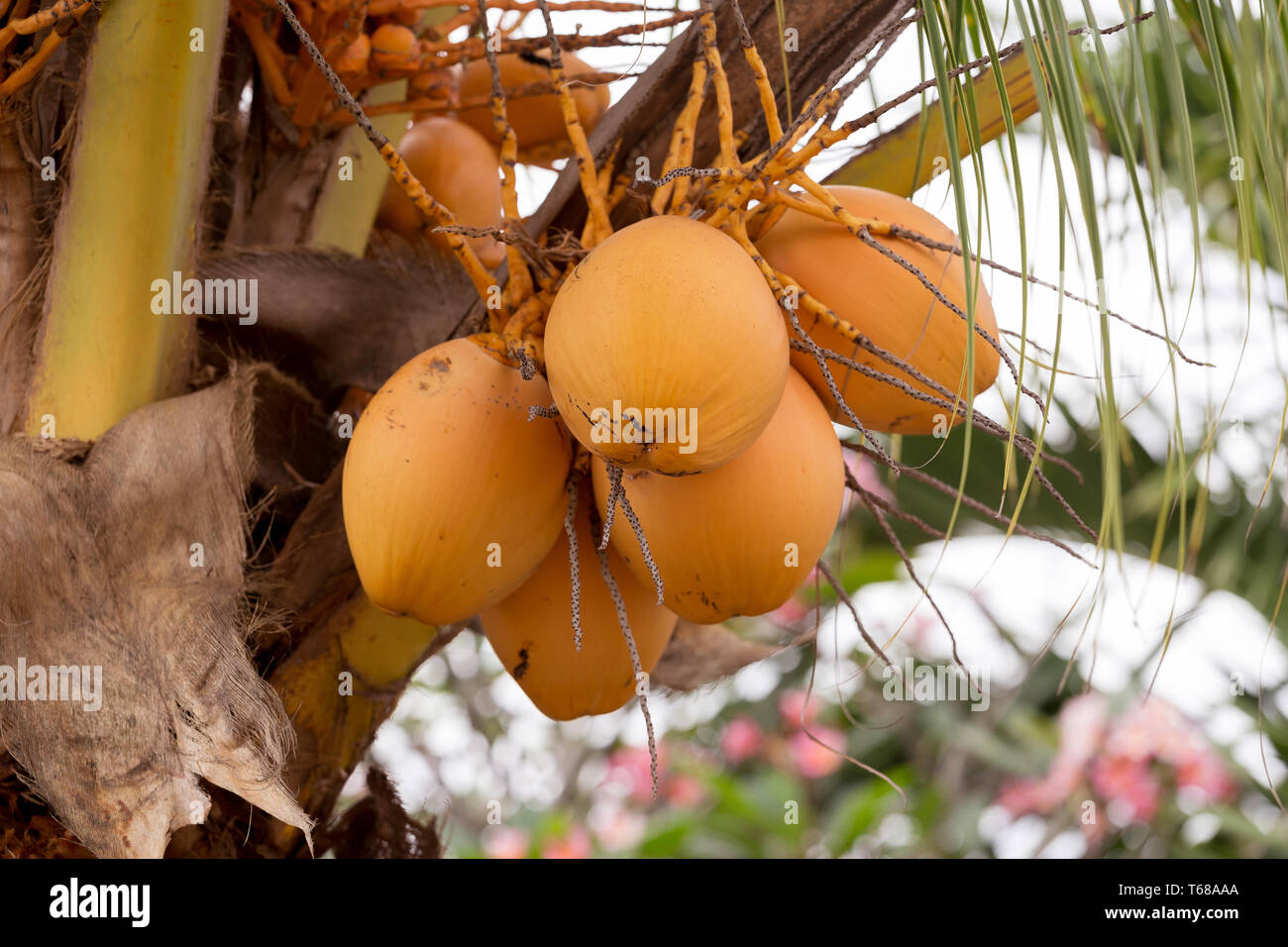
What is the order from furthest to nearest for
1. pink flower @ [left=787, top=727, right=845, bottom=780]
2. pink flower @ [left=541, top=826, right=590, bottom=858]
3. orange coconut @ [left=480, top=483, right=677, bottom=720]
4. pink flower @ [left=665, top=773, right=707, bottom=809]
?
pink flower @ [left=665, top=773, right=707, bottom=809] < pink flower @ [left=787, top=727, right=845, bottom=780] < pink flower @ [left=541, top=826, right=590, bottom=858] < orange coconut @ [left=480, top=483, right=677, bottom=720]

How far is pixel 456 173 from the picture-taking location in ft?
4.82

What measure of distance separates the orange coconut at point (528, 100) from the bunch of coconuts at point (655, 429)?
559mm

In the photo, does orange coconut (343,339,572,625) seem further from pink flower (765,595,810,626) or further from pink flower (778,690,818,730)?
pink flower (778,690,818,730)

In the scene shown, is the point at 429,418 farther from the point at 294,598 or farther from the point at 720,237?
the point at 294,598

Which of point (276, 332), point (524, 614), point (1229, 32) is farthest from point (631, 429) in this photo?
point (276, 332)

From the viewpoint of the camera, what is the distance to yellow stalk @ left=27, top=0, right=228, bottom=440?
1124mm

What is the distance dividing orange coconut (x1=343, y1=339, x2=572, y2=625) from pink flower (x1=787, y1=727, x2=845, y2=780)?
12.1 ft

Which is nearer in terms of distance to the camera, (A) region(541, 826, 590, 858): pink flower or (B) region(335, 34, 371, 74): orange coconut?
(B) region(335, 34, 371, 74): orange coconut

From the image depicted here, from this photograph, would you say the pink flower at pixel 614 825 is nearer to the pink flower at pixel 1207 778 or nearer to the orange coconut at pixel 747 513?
the pink flower at pixel 1207 778

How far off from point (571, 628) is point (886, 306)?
403 mm

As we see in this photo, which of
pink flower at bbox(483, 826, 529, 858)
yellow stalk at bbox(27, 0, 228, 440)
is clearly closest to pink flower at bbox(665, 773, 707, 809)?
pink flower at bbox(483, 826, 529, 858)

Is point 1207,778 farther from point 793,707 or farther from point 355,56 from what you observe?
point 355,56

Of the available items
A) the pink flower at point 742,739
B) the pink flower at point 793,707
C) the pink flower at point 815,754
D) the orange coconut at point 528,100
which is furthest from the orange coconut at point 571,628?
the pink flower at point 742,739

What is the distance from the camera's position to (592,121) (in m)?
1.55
